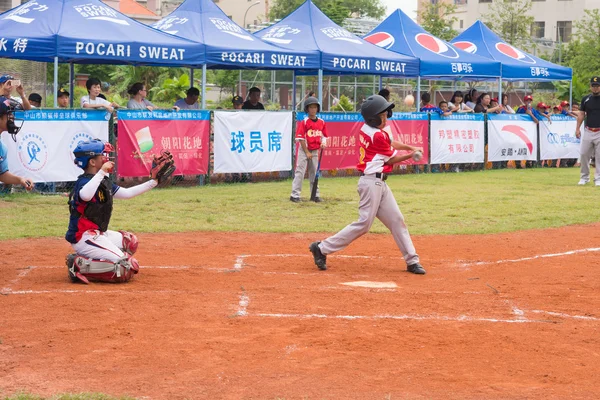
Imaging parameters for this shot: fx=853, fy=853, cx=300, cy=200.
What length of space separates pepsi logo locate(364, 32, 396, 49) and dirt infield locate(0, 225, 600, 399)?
53.2ft

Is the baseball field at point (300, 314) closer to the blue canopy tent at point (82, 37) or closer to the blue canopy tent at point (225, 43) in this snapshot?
the blue canopy tent at point (82, 37)

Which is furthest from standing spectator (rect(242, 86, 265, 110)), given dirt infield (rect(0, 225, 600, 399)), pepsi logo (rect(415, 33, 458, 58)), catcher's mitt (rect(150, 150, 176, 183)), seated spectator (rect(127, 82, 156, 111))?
catcher's mitt (rect(150, 150, 176, 183))

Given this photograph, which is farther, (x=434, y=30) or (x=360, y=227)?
(x=434, y=30)

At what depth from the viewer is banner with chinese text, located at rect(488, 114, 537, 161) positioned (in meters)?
25.9

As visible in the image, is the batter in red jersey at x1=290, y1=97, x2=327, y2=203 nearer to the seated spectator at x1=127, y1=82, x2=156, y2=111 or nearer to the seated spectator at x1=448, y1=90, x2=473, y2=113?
the seated spectator at x1=127, y1=82, x2=156, y2=111

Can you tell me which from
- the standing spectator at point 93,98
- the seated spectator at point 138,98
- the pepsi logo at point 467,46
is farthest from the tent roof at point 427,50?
the standing spectator at point 93,98

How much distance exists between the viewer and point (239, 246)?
1141cm

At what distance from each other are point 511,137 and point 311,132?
12.2m

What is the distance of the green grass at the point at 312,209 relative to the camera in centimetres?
1316

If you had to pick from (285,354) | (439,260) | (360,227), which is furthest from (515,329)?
(439,260)

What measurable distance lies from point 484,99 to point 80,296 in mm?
20237

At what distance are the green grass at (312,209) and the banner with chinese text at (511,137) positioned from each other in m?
5.44

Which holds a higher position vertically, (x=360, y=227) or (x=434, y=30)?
(x=434, y=30)

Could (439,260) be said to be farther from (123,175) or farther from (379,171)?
(123,175)
